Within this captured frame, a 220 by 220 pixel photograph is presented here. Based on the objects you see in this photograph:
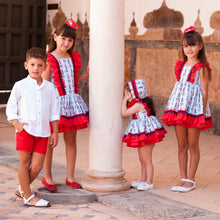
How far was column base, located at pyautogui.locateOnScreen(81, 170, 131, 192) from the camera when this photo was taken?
484 cm

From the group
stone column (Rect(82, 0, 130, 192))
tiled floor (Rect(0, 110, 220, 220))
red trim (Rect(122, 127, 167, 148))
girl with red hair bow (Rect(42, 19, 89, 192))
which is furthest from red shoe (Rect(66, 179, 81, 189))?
red trim (Rect(122, 127, 167, 148))

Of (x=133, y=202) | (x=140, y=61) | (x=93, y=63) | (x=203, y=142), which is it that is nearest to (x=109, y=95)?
(x=93, y=63)

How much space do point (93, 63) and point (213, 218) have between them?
1.54m

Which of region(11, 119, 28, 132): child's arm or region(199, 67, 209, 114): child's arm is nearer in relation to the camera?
region(11, 119, 28, 132): child's arm

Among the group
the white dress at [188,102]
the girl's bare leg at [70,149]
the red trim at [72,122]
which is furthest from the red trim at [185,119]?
the girl's bare leg at [70,149]

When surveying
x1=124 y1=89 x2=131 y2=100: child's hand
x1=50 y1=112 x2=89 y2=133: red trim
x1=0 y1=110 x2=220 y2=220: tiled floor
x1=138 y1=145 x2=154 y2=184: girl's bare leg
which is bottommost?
x1=0 y1=110 x2=220 y2=220: tiled floor

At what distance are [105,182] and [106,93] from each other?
2.34 ft

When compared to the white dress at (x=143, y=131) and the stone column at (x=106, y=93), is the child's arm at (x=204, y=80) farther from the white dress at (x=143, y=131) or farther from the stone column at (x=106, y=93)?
the stone column at (x=106, y=93)

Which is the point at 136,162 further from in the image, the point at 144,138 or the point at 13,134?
the point at 13,134

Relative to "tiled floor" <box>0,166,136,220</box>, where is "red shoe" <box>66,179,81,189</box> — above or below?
above

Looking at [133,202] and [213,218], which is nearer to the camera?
[213,218]

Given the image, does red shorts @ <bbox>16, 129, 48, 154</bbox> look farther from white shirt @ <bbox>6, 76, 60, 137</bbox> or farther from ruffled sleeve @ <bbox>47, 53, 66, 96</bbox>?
ruffled sleeve @ <bbox>47, 53, 66, 96</bbox>

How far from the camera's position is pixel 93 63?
4.85 metres

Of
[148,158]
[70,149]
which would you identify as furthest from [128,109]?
[70,149]
